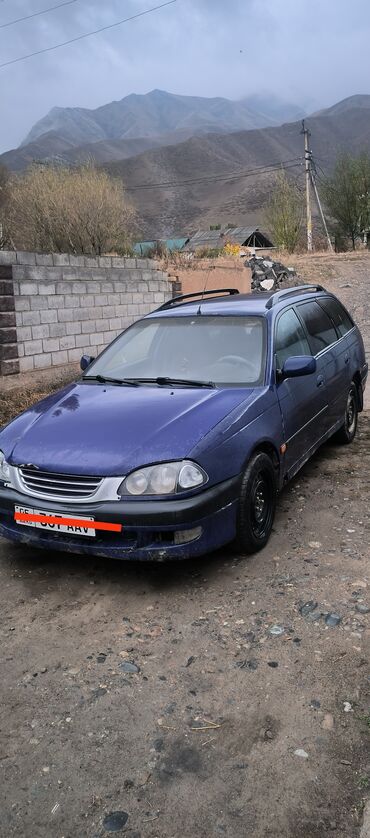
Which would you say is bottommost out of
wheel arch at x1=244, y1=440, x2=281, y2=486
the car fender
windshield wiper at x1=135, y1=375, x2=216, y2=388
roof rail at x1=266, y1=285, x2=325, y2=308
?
wheel arch at x1=244, y1=440, x2=281, y2=486

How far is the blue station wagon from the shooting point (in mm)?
3164

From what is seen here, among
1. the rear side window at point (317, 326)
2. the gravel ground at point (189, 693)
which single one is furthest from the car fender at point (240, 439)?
the rear side window at point (317, 326)

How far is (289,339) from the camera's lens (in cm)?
462

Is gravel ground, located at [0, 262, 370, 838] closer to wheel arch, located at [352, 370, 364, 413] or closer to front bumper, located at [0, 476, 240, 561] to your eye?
front bumper, located at [0, 476, 240, 561]

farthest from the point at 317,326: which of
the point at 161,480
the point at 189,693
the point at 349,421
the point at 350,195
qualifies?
the point at 350,195

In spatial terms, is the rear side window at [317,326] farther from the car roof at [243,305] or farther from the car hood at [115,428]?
the car hood at [115,428]

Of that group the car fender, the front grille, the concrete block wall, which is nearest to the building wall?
the concrete block wall

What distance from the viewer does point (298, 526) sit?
414cm

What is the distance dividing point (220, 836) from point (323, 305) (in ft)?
15.1

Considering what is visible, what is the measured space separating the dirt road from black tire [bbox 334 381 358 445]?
2111 millimetres

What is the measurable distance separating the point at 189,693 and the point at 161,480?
40.7 inches

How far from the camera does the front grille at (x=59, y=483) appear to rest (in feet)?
10.5

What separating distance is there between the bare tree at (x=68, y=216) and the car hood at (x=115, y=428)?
892cm

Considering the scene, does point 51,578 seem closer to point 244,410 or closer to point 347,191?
point 244,410
